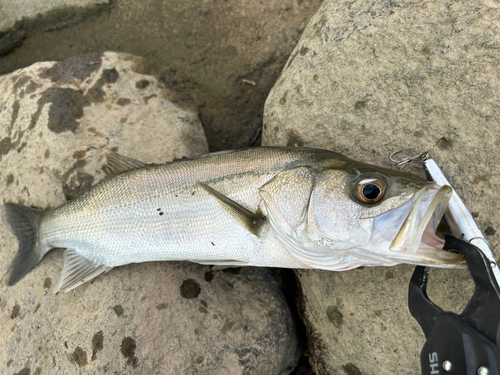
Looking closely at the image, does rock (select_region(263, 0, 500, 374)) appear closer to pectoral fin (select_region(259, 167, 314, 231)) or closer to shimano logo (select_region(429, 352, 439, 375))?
shimano logo (select_region(429, 352, 439, 375))

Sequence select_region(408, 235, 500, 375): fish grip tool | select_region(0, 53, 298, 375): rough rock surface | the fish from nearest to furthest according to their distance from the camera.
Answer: select_region(408, 235, 500, 375): fish grip tool, the fish, select_region(0, 53, 298, 375): rough rock surface

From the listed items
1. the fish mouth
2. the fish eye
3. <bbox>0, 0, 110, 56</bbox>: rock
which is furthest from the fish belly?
<bbox>0, 0, 110, 56</bbox>: rock

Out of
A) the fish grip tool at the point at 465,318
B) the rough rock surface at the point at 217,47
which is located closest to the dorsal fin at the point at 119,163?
the rough rock surface at the point at 217,47

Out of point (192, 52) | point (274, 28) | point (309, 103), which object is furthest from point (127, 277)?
point (274, 28)

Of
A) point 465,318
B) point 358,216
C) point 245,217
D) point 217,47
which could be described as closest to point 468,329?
point 465,318

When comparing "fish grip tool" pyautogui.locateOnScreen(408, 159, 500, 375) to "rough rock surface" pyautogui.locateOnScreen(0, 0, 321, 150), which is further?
"rough rock surface" pyautogui.locateOnScreen(0, 0, 321, 150)

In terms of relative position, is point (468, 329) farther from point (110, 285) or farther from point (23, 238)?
point (23, 238)

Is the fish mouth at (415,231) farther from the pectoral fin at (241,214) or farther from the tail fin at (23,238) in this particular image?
the tail fin at (23,238)

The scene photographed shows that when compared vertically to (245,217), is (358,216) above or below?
above

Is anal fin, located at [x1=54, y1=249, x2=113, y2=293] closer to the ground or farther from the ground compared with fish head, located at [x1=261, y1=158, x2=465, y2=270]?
closer to the ground
